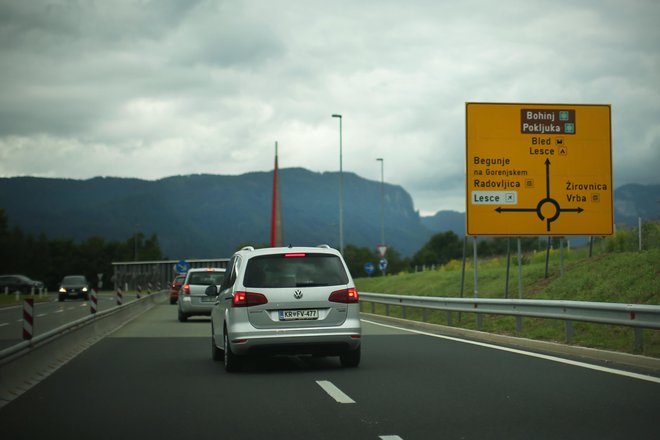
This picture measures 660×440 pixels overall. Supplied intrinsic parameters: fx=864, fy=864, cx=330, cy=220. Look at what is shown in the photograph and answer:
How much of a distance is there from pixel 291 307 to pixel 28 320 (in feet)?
12.0

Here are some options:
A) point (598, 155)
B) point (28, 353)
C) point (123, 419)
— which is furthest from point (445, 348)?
point (598, 155)

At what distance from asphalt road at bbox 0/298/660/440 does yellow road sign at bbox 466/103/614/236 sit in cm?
845

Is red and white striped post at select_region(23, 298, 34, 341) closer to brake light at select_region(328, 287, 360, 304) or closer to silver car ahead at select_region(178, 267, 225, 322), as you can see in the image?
brake light at select_region(328, 287, 360, 304)

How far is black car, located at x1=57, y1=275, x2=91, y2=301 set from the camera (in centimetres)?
5347

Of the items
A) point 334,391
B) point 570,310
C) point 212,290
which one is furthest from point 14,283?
point 334,391

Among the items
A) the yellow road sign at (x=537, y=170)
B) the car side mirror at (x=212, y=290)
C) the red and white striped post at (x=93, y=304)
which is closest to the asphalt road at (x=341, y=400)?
the car side mirror at (x=212, y=290)

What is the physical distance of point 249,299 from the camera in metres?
11.3

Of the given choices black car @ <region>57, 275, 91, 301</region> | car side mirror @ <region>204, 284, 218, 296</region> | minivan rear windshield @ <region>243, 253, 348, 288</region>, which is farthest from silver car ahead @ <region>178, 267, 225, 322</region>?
black car @ <region>57, 275, 91, 301</region>

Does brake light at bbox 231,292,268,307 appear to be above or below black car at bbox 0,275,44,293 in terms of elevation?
above

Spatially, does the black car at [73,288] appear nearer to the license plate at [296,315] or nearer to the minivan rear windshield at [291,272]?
the minivan rear windshield at [291,272]

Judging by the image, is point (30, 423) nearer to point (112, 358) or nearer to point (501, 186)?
point (112, 358)

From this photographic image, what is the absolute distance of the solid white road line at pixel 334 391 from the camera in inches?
339

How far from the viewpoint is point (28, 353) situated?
10.9 metres

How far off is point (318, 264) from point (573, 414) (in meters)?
4.77
